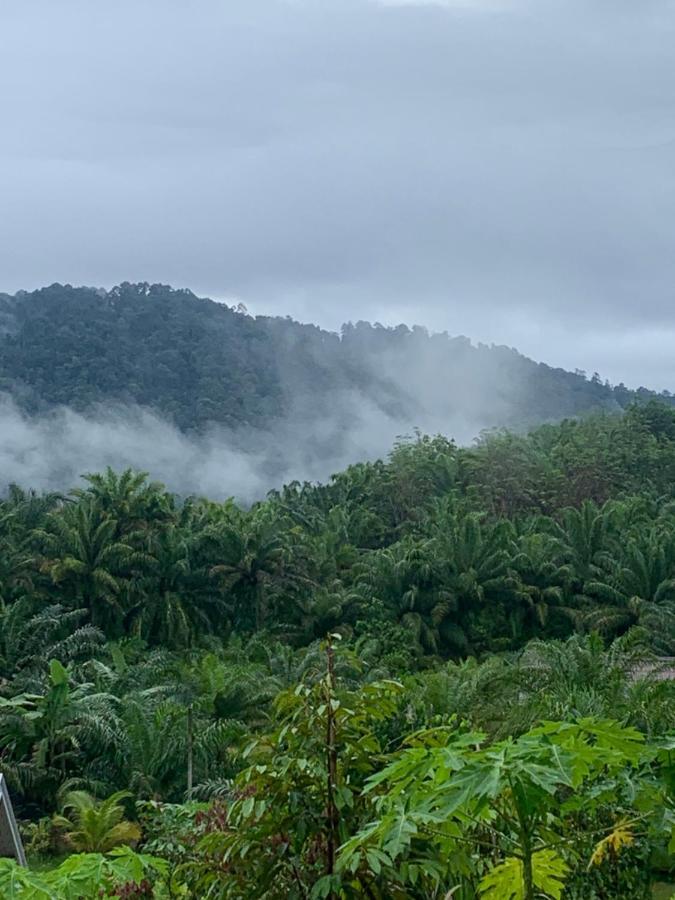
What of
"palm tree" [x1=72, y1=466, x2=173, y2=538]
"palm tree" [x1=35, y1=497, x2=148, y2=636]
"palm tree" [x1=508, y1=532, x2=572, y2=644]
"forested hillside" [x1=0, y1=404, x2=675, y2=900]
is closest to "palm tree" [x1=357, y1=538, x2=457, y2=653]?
"forested hillside" [x1=0, y1=404, x2=675, y2=900]

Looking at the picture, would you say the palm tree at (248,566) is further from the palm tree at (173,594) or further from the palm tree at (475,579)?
the palm tree at (475,579)

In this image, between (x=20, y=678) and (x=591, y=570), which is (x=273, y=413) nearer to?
(x=591, y=570)

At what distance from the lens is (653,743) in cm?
353

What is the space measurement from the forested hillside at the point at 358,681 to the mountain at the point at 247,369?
36.9 m

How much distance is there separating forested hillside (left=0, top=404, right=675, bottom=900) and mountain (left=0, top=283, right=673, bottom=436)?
3687cm

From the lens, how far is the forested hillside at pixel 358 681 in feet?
11.9

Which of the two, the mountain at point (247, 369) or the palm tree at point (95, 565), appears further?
the mountain at point (247, 369)

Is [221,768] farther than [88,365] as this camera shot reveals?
No

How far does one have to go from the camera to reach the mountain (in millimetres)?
74688

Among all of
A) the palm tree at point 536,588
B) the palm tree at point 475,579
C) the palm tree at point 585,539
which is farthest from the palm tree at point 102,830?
the palm tree at point 585,539

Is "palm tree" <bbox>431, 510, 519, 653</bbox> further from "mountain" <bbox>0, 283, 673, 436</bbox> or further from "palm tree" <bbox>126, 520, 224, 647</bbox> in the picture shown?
"mountain" <bbox>0, 283, 673, 436</bbox>

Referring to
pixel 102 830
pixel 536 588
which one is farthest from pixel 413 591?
pixel 102 830

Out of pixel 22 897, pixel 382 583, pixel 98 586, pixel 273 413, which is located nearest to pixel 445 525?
pixel 382 583

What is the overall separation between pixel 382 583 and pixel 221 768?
1164 centimetres
